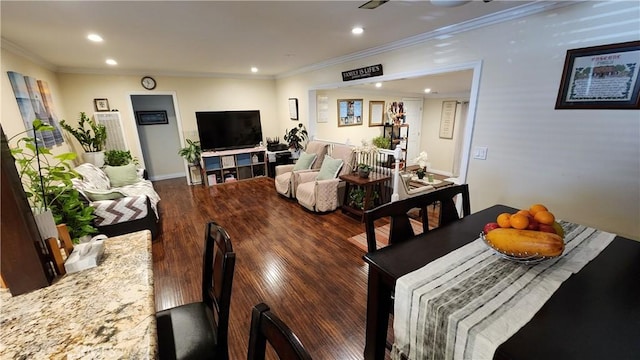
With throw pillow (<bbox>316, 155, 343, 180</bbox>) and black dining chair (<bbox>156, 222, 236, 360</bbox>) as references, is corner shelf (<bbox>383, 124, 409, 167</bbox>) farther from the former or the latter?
black dining chair (<bbox>156, 222, 236, 360</bbox>)

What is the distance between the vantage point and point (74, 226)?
6.23 ft

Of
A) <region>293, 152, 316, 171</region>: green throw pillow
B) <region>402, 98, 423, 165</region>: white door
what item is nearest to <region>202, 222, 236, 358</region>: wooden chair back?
<region>293, 152, 316, 171</region>: green throw pillow

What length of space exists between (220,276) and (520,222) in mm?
1283

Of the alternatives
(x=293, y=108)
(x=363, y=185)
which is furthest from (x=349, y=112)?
(x=363, y=185)

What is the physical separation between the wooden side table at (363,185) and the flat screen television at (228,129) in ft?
10.1

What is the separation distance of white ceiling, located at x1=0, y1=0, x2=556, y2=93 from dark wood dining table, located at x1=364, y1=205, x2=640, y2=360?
6.29 feet

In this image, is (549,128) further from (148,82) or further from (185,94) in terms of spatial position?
(148,82)

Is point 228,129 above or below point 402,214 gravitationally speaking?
above

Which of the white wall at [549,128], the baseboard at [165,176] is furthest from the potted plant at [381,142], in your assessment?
the baseboard at [165,176]

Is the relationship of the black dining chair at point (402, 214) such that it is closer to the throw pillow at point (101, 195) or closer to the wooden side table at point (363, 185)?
the wooden side table at point (363, 185)

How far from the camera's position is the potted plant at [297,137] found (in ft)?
17.7

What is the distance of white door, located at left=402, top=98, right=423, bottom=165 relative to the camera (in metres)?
7.07

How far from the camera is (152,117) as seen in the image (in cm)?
563

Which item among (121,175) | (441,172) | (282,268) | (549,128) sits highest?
(549,128)
